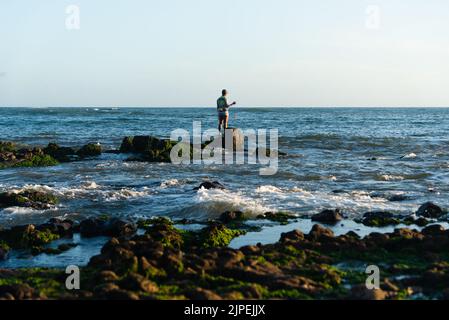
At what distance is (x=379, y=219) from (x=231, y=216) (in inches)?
117

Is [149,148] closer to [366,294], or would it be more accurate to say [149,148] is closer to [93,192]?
[93,192]

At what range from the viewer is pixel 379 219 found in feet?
37.7

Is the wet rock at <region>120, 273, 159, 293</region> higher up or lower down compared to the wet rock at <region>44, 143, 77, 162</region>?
higher up

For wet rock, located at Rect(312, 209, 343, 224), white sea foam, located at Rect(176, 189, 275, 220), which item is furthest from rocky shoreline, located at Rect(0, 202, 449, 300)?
white sea foam, located at Rect(176, 189, 275, 220)

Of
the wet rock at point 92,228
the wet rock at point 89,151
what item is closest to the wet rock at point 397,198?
the wet rock at point 92,228

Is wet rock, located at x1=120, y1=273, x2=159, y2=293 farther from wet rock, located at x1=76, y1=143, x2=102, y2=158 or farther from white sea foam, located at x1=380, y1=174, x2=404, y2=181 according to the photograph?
wet rock, located at x1=76, y1=143, x2=102, y2=158

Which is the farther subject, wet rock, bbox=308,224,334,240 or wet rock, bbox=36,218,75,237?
wet rock, bbox=36,218,75,237

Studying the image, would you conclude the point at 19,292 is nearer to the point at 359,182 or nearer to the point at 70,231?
the point at 70,231

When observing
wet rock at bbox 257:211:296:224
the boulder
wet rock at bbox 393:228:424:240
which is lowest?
wet rock at bbox 257:211:296:224

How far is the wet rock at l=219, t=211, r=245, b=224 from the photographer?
11820 mm

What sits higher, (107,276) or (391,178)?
(107,276)

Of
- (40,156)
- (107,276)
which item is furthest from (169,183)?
(107,276)

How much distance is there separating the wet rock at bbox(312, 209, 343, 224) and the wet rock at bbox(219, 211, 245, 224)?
1501mm
